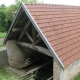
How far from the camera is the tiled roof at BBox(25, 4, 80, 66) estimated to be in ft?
22.0

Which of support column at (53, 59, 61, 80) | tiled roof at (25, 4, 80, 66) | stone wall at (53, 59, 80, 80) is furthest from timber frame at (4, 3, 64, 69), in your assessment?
stone wall at (53, 59, 80, 80)

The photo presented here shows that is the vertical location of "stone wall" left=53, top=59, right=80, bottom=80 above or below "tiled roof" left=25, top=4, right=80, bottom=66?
below

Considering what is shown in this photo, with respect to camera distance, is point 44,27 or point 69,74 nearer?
point 44,27

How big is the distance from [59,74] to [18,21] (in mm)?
3488

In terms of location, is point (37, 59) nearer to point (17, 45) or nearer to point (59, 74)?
point (17, 45)

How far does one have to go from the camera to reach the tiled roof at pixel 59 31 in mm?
6719

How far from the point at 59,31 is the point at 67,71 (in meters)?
1.97

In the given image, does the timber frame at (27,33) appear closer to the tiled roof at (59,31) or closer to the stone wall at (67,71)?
the tiled roof at (59,31)

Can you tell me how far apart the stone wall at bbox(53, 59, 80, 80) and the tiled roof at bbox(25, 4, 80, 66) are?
0.60 meters

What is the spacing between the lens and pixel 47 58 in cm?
1155

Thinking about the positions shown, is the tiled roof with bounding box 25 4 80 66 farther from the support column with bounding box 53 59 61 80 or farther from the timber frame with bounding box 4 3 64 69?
the support column with bounding box 53 59 61 80

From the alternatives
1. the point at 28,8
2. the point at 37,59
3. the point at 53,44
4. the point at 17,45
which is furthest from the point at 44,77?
the point at 28,8

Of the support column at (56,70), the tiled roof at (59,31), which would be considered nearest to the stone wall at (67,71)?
the support column at (56,70)

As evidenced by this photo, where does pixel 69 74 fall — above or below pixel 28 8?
below
